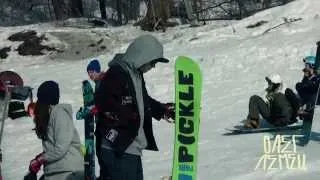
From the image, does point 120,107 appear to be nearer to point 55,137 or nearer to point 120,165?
point 120,165

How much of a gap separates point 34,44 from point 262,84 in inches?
336

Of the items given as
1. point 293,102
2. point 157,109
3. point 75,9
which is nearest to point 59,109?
point 157,109

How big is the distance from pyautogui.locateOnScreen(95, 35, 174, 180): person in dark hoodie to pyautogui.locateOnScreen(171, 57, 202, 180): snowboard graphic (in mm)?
794

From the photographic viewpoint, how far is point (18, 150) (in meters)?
12.0

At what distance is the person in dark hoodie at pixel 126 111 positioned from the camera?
5258mm

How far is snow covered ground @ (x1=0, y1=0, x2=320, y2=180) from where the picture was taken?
9109mm

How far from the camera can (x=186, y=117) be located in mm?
6234

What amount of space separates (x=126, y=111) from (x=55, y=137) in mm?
935

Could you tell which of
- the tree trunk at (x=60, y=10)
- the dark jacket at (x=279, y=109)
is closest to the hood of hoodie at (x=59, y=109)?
the dark jacket at (x=279, y=109)

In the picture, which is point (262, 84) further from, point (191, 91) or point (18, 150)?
point (191, 91)

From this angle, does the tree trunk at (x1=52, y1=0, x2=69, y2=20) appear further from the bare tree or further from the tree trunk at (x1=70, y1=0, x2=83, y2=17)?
the bare tree

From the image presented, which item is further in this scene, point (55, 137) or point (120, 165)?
point (55, 137)

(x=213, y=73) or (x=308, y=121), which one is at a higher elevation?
(x=308, y=121)

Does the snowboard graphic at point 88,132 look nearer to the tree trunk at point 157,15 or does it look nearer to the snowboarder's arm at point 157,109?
the snowboarder's arm at point 157,109
